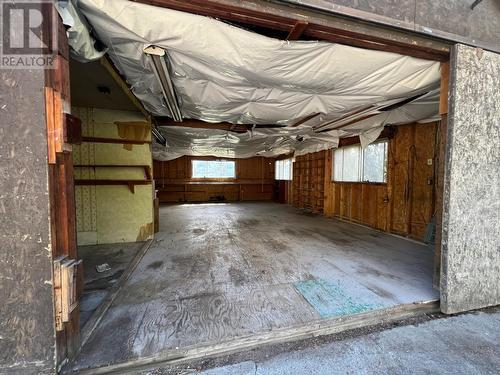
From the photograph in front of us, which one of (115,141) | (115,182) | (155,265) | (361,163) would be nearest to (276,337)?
(155,265)

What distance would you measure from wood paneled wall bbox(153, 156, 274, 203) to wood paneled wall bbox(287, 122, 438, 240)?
4.92 metres

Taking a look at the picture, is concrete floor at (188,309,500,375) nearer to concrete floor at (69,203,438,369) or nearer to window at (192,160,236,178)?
concrete floor at (69,203,438,369)

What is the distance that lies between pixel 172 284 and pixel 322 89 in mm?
2613

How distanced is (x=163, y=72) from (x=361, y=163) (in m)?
4.63

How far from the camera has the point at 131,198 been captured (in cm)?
357

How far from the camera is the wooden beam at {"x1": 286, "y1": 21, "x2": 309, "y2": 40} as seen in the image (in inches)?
54.3

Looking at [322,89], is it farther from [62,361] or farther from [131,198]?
[131,198]

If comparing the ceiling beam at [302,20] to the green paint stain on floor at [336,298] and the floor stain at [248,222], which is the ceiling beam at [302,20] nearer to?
the green paint stain on floor at [336,298]

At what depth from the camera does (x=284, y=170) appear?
31.0 feet

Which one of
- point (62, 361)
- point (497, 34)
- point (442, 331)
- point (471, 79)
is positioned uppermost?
point (497, 34)

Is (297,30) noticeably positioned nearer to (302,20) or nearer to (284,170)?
(302,20)

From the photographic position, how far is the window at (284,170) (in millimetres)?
8727

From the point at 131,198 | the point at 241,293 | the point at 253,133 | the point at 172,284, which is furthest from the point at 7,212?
the point at 253,133

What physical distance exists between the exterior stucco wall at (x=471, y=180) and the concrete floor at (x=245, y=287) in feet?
1.08
